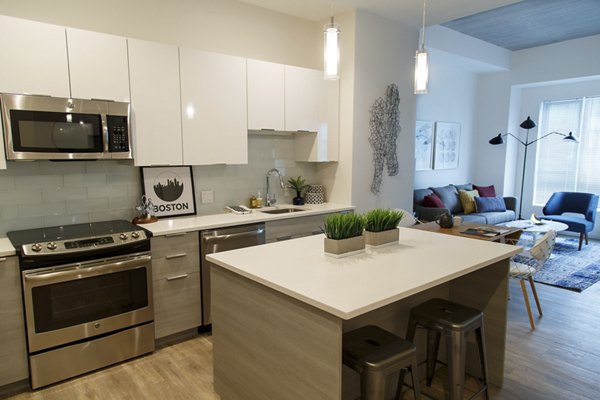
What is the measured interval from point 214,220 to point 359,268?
1764 mm

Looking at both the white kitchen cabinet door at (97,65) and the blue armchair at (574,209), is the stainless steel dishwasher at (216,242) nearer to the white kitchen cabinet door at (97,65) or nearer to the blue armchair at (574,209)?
the white kitchen cabinet door at (97,65)

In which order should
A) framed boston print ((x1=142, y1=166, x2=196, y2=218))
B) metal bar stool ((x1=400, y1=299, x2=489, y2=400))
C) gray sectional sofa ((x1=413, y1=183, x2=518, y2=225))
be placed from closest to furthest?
metal bar stool ((x1=400, y1=299, x2=489, y2=400)) < framed boston print ((x1=142, y1=166, x2=196, y2=218)) < gray sectional sofa ((x1=413, y1=183, x2=518, y2=225))

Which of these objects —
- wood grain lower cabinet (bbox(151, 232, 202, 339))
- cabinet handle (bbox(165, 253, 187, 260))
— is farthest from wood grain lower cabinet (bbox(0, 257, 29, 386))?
cabinet handle (bbox(165, 253, 187, 260))

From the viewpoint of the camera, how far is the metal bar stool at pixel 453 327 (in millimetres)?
2031

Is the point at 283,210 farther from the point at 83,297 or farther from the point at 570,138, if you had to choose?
the point at 570,138

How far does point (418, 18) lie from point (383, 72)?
0.70 meters

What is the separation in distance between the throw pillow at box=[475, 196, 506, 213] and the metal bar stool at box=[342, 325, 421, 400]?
17.6 ft

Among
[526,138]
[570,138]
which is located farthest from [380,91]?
[526,138]

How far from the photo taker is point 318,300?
154cm

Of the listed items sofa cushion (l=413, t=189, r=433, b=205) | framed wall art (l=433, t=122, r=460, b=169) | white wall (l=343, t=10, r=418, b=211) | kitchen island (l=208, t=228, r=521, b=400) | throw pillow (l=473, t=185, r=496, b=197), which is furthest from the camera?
throw pillow (l=473, t=185, r=496, b=197)

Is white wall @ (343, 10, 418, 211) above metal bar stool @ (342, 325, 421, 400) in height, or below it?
above

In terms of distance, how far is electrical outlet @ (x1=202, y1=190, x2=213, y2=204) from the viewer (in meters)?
3.79

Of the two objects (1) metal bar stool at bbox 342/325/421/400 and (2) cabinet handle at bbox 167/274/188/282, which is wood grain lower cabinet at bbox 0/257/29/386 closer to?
(2) cabinet handle at bbox 167/274/188/282

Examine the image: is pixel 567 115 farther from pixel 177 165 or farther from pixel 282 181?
pixel 177 165
